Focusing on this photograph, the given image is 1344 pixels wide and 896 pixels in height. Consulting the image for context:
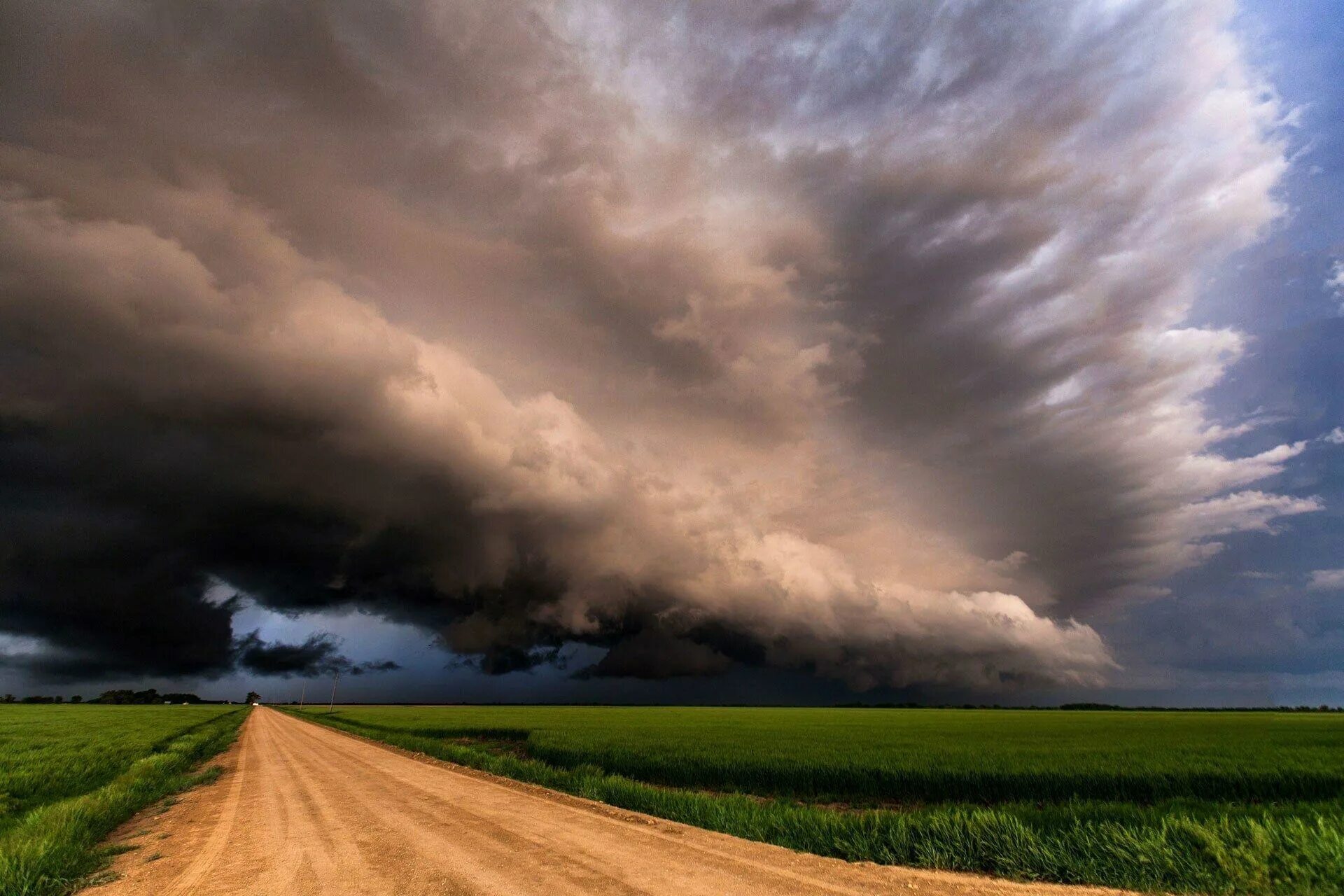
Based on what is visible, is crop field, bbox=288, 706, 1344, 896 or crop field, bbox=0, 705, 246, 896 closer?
crop field, bbox=288, 706, 1344, 896

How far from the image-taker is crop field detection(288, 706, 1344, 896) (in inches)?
357

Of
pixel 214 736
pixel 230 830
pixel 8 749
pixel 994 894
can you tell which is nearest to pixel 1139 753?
pixel 994 894

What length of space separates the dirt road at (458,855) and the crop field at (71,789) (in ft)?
2.58

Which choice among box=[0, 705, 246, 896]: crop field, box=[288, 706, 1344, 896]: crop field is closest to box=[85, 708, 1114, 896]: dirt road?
box=[0, 705, 246, 896]: crop field

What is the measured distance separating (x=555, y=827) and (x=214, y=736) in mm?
52399

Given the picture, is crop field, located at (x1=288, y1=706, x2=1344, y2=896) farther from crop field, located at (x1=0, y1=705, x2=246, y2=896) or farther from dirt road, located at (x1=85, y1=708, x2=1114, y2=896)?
crop field, located at (x1=0, y1=705, x2=246, y2=896)

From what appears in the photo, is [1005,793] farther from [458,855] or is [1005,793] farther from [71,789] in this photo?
[71,789]

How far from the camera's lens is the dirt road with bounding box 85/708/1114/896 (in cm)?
905

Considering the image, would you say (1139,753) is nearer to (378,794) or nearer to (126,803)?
(378,794)

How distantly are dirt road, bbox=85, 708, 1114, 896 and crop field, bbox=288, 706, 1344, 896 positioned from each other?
105cm

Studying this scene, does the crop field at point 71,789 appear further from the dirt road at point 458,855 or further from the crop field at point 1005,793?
the crop field at point 1005,793

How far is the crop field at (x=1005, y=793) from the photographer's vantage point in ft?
29.7

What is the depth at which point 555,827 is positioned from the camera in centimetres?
1325

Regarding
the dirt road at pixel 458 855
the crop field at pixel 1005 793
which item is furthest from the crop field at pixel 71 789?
the crop field at pixel 1005 793
